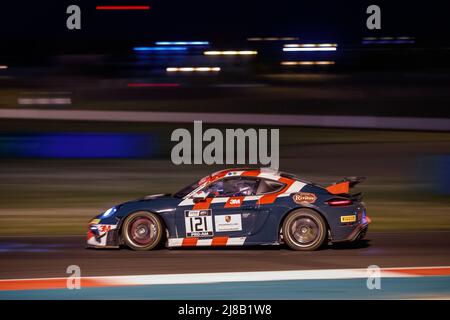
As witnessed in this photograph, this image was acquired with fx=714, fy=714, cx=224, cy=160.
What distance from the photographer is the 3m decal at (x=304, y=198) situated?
29.9 ft

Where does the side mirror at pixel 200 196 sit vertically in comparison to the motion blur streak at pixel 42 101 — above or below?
below

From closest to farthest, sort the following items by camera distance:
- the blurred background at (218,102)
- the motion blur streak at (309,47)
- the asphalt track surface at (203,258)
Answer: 1. the asphalt track surface at (203,258)
2. the blurred background at (218,102)
3. the motion blur streak at (309,47)

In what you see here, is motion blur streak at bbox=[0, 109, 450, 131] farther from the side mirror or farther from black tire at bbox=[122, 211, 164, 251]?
black tire at bbox=[122, 211, 164, 251]

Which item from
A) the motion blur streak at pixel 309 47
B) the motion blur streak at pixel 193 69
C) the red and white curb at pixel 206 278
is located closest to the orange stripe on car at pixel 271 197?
the red and white curb at pixel 206 278

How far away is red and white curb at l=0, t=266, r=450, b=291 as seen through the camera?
25.2ft

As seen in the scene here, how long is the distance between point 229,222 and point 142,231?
1.14 m

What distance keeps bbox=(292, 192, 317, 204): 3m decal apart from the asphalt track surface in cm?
66

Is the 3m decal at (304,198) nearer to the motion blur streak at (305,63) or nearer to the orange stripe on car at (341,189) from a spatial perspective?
the orange stripe on car at (341,189)

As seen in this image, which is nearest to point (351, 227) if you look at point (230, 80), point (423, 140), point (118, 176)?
point (118, 176)

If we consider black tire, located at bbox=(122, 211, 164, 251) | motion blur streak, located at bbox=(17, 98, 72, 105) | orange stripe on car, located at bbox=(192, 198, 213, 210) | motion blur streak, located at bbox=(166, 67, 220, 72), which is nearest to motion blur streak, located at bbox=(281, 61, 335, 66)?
motion blur streak, located at bbox=(166, 67, 220, 72)

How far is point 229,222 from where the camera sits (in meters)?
9.11

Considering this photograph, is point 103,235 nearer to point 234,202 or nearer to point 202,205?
point 202,205

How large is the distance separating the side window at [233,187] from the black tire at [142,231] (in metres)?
0.79

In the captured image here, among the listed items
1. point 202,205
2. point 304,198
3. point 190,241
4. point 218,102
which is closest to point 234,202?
point 202,205
